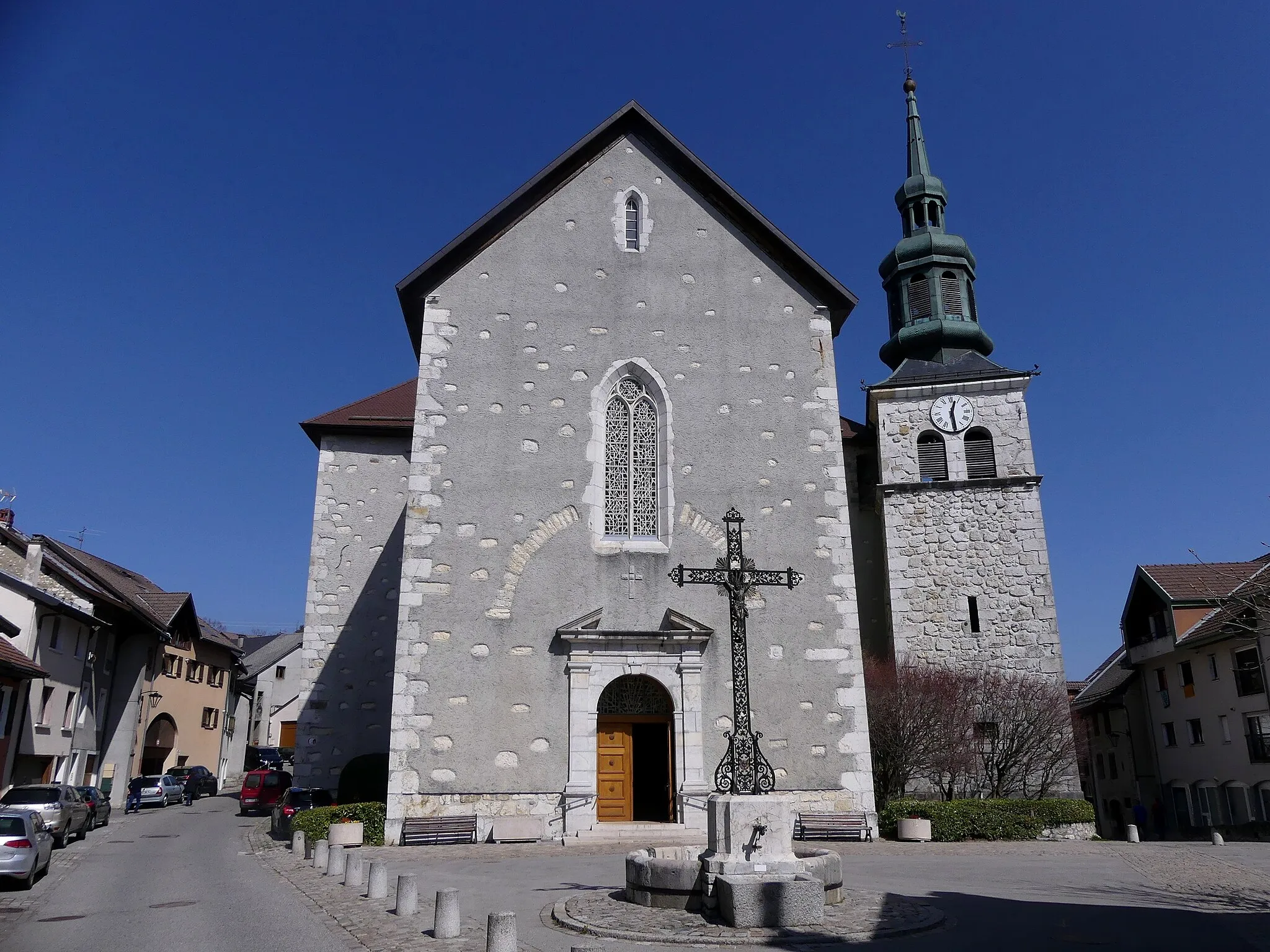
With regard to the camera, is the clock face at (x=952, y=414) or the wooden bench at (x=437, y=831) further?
the clock face at (x=952, y=414)

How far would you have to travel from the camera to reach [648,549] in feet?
56.6

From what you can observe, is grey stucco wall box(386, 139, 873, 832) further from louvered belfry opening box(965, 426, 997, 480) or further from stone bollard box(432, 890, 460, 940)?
louvered belfry opening box(965, 426, 997, 480)

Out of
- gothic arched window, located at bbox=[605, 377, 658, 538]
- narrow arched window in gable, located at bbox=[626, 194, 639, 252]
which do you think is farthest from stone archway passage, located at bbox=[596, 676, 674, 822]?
narrow arched window in gable, located at bbox=[626, 194, 639, 252]

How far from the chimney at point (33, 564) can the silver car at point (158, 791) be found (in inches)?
328

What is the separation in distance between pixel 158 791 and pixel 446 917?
2852 cm

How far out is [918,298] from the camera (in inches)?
1184

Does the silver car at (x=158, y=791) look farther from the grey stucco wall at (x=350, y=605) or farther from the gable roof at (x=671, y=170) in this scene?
the gable roof at (x=671, y=170)

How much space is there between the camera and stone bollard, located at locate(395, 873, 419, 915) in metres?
9.27

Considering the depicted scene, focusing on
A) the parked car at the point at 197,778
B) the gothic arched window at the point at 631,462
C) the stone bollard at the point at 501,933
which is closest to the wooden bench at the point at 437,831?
the gothic arched window at the point at 631,462

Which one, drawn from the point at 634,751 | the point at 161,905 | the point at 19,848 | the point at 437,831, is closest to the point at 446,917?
the point at 161,905

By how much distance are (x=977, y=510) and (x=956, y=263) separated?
8475mm

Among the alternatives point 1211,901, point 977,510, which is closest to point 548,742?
point 1211,901

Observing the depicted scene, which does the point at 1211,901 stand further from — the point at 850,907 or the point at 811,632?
the point at 811,632

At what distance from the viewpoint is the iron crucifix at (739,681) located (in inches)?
389
